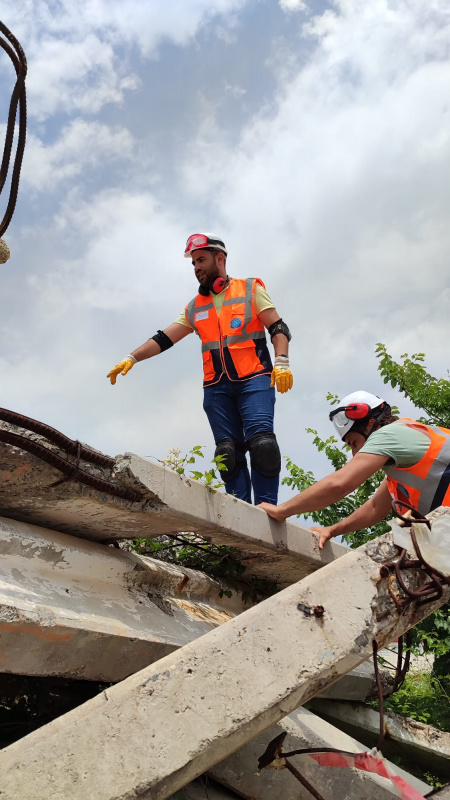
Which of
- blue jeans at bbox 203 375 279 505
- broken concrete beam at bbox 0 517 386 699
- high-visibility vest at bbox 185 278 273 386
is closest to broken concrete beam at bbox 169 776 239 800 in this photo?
broken concrete beam at bbox 0 517 386 699

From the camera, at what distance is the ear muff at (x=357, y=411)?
3.58 m

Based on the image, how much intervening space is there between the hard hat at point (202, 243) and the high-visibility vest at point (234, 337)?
A: 0.28 meters

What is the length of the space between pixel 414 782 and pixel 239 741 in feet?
5.23

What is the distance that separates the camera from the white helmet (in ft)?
11.8

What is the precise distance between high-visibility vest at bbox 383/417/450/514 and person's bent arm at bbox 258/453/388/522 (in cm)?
14

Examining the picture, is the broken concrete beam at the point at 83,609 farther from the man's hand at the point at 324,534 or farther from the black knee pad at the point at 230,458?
the black knee pad at the point at 230,458

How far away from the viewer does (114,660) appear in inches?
87.7

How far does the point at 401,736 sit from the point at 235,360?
7.87 feet

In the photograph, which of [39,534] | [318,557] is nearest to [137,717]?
[39,534]

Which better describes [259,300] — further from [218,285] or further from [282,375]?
[282,375]

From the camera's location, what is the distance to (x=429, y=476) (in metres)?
2.88

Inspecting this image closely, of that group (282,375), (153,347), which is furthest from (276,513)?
(153,347)

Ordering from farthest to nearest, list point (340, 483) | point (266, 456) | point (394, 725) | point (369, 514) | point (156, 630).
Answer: point (266, 456) < point (394, 725) < point (369, 514) < point (340, 483) < point (156, 630)

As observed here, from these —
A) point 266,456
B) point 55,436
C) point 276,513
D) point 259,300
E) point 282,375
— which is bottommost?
point 276,513
